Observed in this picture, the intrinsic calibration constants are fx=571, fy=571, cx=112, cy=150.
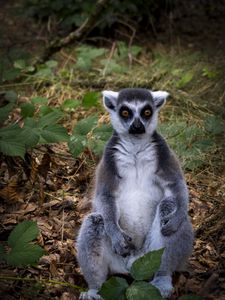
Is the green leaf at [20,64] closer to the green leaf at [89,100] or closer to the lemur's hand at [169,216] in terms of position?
the green leaf at [89,100]

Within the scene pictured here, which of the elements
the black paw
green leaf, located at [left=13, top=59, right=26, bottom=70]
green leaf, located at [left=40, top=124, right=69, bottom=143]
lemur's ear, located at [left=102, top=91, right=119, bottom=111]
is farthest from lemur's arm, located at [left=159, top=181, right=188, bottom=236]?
green leaf, located at [left=13, top=59, right=26, bottom=70]

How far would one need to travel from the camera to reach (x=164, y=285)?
→ 4.36m

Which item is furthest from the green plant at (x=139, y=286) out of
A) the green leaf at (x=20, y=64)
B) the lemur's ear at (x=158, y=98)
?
the green leaf at (x=20, y=64)

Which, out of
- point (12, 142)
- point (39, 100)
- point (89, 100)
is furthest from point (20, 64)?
point (12, 142)

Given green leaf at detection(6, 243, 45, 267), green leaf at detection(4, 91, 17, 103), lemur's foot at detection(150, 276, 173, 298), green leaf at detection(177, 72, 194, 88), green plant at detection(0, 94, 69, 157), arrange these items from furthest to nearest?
1. green leaf at detection(177, 72, 194, 88)
2. green leaf at detection(4, 91, 17, 103)
3. green plant at detection(0, 94, 69, 157)
4. lemur's foot at detection(150, 276, 173, 298)
5. green leaf at detection(6, 243, 45, 267)

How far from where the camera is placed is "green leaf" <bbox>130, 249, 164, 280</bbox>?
12.5 ft

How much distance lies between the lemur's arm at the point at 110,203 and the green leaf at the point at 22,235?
65 cm

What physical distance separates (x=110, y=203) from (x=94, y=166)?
1.73 m

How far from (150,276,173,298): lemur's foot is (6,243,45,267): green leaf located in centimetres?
94

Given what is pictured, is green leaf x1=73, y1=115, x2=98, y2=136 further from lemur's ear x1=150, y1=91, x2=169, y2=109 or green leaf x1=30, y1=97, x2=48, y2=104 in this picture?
green leaf x1=30, y1=97, x2=48, y2=104

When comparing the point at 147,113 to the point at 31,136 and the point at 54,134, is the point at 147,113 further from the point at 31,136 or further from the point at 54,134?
the point at 31,136

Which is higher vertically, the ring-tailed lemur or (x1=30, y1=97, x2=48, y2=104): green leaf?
the ring-tailed lemur

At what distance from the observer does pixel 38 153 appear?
6.10 m

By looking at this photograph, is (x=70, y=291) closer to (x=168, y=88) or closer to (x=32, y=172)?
(x=32, y=172)
